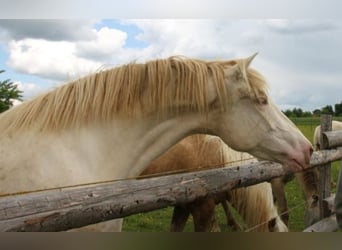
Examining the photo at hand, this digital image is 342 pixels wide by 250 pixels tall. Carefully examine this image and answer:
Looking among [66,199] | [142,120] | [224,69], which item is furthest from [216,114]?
[66,199]

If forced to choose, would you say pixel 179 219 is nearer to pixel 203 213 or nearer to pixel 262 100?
pixel 203 213

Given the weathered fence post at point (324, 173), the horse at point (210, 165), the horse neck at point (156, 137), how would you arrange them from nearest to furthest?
1. the horse neck at point (156, 137)
2. the horse at point (210, 165)
3. the weathered fence post at point (324, 173)

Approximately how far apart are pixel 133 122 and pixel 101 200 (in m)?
0.62

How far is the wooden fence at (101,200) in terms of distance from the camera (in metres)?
1.54

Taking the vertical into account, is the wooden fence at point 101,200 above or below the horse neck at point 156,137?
below

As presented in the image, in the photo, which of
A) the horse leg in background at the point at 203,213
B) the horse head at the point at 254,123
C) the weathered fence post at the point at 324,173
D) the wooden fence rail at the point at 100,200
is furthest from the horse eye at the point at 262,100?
the weathered fence post at the point at 324,173

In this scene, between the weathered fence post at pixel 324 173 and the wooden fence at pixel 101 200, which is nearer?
the wooden fence at pixel 101 200

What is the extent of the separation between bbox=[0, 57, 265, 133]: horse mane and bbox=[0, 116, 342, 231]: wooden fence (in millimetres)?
394

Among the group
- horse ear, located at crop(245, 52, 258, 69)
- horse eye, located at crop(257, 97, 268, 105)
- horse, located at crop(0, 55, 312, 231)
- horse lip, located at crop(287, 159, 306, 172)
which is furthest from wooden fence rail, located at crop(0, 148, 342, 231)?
horse ear, located at crop(245, 52, 258, 69)

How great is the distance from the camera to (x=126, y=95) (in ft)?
7.53

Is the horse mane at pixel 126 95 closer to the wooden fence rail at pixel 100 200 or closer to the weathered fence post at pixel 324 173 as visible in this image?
the wooden fence rail at pixel 100 200

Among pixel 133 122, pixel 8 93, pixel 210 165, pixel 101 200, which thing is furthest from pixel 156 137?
Result: pixel 8 93

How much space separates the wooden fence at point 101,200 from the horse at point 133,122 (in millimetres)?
196

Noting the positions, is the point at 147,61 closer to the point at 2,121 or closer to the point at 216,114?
the point at 216,114
